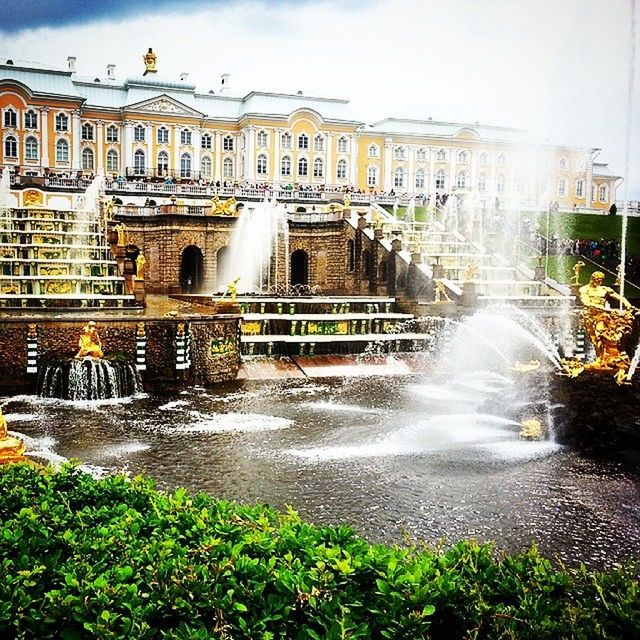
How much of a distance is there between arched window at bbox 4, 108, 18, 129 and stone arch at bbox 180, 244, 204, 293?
28.8 metres

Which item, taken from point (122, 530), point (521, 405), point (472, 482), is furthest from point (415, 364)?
point (122, 530)

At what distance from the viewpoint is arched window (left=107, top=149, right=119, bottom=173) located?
68.3 metres

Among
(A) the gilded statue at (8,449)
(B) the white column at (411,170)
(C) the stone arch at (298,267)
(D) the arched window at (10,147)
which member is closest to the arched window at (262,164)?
(B) the white column at (411,170)

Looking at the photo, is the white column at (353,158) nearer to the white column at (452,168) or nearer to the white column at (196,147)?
the white column at (452,168)

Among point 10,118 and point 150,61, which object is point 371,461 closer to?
point 10,118

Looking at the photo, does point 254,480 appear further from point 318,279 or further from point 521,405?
point 318,279

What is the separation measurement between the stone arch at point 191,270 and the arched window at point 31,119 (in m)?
28.3

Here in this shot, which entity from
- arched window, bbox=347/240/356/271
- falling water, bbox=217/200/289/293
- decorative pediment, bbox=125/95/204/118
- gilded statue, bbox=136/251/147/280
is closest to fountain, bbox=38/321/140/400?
gilded statue, bbox=136/251/147/280

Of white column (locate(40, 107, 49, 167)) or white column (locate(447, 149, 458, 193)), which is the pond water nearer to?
white column (locate(40, 107, 49, 167))

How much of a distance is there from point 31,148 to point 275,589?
222ft

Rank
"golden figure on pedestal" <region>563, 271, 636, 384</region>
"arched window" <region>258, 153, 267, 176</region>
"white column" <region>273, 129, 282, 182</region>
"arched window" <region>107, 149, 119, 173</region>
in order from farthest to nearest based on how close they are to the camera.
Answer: "arched window" <region>258, 153, 267, 176</region> < "white column" <region>273, 129, 282, 182</region> < "arched window" <region>107, 149, 119, 173</region> < "golden figure on pedestal" <region>563, 271, 636, 384</region>

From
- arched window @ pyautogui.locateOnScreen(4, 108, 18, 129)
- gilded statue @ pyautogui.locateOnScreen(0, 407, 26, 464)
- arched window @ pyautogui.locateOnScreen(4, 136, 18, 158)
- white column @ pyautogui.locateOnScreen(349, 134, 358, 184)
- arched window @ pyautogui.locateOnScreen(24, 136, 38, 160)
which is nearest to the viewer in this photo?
gilded statue @ pyautogui.locateOnScreen(0, 407, 26, 464)

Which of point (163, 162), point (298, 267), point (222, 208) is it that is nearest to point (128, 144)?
point (163, 162)

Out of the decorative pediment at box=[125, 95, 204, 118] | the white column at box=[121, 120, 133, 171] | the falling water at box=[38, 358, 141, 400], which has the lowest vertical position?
the falling water at box=[38, 358, 141, 400]
